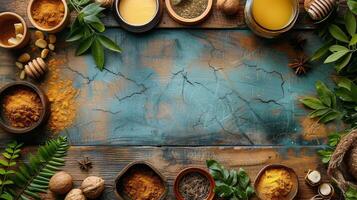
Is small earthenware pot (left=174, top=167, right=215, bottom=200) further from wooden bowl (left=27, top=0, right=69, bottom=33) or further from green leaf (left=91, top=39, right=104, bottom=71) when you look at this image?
wooden bowl (left=27, top=0, right=69, bottom=33)

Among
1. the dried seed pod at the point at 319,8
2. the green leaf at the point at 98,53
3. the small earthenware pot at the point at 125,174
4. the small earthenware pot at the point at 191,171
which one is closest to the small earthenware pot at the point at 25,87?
the green leaf at the point at 98,53

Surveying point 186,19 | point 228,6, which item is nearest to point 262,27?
point 228,6

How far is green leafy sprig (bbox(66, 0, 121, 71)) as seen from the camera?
7.45 ft

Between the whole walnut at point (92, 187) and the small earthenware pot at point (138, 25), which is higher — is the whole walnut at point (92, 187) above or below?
below

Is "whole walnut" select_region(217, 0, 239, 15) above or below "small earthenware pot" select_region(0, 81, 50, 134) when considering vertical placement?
above

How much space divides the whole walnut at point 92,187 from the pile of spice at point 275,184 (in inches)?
23.3

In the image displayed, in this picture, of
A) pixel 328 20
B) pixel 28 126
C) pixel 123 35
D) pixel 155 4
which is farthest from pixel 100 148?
pixel 328 20

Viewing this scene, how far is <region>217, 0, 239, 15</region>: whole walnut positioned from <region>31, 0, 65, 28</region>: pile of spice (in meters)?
0.60

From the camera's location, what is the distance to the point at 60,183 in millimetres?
2199

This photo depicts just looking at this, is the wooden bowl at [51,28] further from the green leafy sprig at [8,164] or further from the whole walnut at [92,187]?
the whole walnut at [92,187]

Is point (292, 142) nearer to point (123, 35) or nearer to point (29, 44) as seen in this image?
point (123, 35)

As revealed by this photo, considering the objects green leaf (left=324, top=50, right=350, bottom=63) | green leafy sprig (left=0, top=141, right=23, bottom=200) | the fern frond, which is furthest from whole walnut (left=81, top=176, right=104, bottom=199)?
green leaf (left=324, top=50, right=350, bottom=63)

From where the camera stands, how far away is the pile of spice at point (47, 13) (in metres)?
2.29

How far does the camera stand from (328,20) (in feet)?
7.59
